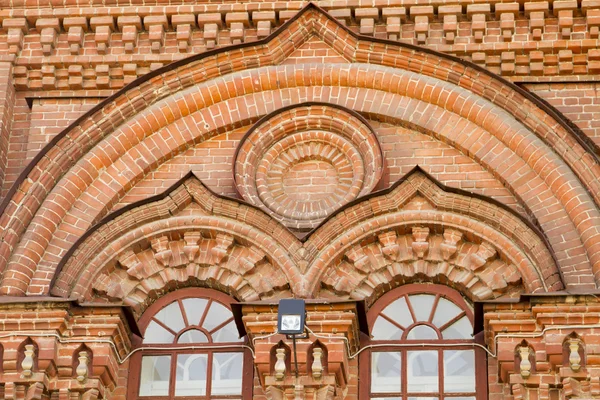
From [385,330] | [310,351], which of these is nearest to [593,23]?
[385,330]

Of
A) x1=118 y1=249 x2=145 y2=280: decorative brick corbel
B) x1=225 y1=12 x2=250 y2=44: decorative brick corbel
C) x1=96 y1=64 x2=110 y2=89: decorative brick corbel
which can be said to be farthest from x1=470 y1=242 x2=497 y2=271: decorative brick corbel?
x1=96 y1=64 x2=110 y2=89: decorative brick corbel

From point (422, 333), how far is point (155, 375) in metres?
2.54

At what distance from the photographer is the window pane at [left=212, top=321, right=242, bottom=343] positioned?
18484mm

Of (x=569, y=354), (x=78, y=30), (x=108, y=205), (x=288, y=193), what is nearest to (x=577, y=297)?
(x=569, y=354)

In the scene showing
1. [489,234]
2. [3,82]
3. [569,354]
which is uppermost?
[3,82]

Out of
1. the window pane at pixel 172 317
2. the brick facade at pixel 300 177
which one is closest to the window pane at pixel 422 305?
the brick facade at pixel 300 177

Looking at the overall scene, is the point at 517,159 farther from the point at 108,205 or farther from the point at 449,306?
the point at 108,205

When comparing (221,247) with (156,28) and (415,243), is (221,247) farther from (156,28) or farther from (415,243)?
(156,28)

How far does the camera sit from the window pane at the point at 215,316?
Result: 1861 centimetres

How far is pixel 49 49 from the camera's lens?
1998 cm

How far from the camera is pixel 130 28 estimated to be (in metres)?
20.0

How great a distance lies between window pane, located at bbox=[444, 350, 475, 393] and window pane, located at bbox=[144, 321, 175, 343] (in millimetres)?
2630

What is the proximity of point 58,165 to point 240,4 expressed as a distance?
8.52 ft

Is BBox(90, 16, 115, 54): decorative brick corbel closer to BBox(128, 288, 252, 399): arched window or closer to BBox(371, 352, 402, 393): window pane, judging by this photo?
BBox(128, 288, 252, 399): arched window
